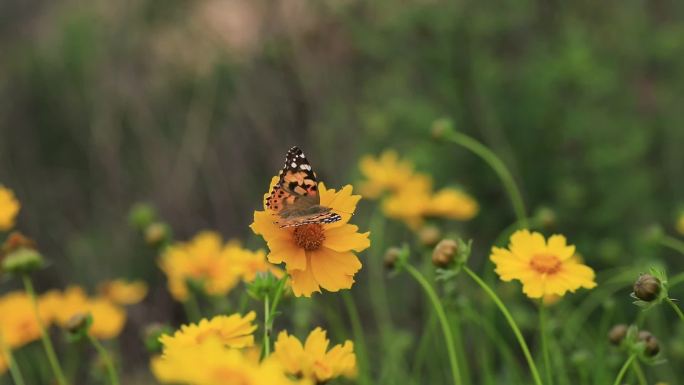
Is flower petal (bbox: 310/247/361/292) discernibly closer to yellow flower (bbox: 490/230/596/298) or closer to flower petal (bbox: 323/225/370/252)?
flower petal (bbox: 323/225/370/252)

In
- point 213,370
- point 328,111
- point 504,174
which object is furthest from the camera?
point 328,111

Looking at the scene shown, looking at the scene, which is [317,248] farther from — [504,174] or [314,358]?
[504,174]

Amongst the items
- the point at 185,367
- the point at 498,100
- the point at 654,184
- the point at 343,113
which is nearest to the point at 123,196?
the point at 343,113

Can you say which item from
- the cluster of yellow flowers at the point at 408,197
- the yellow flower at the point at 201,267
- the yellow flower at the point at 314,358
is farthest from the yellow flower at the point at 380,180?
the yellow flower at the point at 314,358

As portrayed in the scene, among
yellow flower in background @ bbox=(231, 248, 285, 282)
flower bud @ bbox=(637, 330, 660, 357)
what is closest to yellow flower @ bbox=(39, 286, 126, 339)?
yellow flower in background @ bbox=(231, 248, 285, 282)

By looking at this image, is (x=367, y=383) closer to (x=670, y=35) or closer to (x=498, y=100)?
(x=498, y=100)

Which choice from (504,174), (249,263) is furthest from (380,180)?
(249,263)

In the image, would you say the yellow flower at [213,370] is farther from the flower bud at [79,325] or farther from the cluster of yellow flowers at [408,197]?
the cluster of yellow flowers at [408,197]
